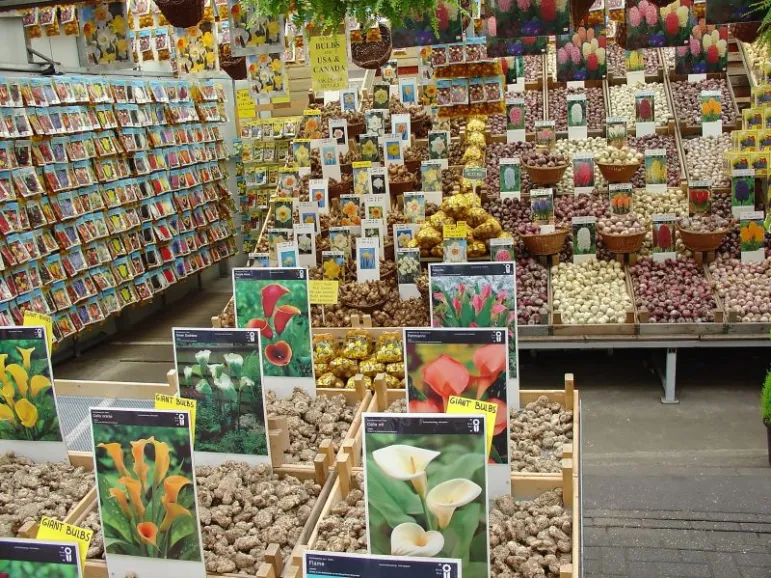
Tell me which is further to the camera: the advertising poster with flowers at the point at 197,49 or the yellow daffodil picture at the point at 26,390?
the advertising poster with flowers at the point at 197,49

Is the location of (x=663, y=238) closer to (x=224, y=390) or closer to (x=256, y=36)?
(x=256, y=36)

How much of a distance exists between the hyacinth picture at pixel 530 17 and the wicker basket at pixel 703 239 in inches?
77.2

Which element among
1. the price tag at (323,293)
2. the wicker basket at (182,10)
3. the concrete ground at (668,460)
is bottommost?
the concrete ground at (668,460)

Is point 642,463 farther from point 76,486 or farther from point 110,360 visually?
point 110,360

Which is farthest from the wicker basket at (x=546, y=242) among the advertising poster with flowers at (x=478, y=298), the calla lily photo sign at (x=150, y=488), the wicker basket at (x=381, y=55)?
the calla lily photo sign at (x=150, y=488)

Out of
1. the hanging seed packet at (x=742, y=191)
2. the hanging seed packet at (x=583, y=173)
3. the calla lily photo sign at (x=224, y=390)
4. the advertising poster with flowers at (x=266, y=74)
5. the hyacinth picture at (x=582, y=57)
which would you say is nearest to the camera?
the calla lily photo sign at (x=224, y=390)

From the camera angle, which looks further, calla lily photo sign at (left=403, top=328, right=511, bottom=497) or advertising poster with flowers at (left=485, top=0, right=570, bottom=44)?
advertising poster with flowers at (left=485, top=0, right=570, bottom=44)

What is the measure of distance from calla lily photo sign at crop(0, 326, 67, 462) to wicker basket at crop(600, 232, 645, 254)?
13.9 feet

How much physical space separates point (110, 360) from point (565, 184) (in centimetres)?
467

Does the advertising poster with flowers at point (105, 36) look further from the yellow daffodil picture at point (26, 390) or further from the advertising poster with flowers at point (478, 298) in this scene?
the advertising poster with flowers at point (478, 298)

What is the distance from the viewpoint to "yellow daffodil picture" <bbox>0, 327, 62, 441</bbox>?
10.1 ft

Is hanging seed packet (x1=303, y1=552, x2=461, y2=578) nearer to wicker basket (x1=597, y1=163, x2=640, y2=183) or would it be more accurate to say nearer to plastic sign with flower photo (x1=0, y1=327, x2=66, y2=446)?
plastic sign with flower photo (x1=0, y1=327, x2=66, y2=446)

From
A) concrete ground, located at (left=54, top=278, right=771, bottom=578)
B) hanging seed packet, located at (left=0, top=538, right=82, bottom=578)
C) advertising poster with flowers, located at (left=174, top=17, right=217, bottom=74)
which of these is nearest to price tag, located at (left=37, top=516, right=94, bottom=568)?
hanging seed packet, located at (left=0, top=538, right=82, bottom=578)

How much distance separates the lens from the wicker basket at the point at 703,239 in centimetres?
602
